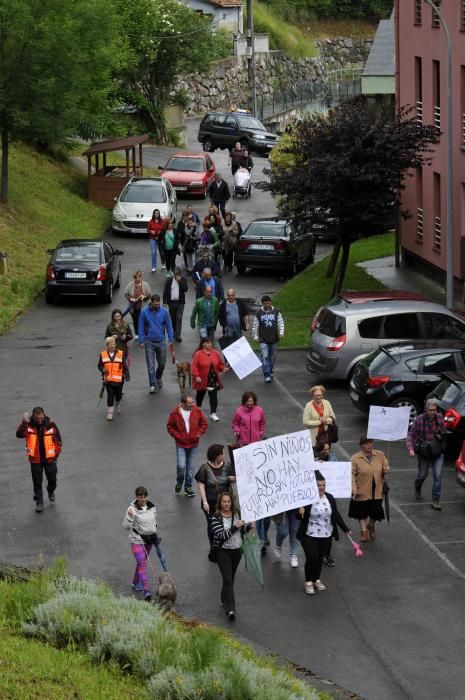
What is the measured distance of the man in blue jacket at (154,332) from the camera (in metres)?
24.0

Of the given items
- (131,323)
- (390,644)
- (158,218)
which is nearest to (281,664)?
(390,644)

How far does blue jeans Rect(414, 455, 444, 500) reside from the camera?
711 inches

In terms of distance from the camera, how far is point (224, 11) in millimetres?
87188

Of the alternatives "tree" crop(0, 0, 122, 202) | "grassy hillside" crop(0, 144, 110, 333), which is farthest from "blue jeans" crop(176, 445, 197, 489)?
"tree" crop(0, 0, 122, 202)

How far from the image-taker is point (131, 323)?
101ft

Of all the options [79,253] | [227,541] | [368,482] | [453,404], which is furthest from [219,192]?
[227,541]

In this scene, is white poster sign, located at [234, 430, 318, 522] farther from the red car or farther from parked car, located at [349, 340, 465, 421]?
the red car

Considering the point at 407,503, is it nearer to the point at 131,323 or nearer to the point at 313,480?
the point at 313,480

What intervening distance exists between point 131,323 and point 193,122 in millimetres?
44951

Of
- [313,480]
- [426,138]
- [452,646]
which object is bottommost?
[452,646]

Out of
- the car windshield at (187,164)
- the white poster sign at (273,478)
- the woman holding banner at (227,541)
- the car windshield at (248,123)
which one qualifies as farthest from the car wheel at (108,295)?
the car windshield at (248,123)

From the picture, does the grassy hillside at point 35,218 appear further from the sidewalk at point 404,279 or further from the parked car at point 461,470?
the parked car at point 461,470

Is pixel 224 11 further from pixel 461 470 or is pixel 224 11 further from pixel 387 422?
pixel 461 470

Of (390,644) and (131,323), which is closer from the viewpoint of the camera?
(390,644)
